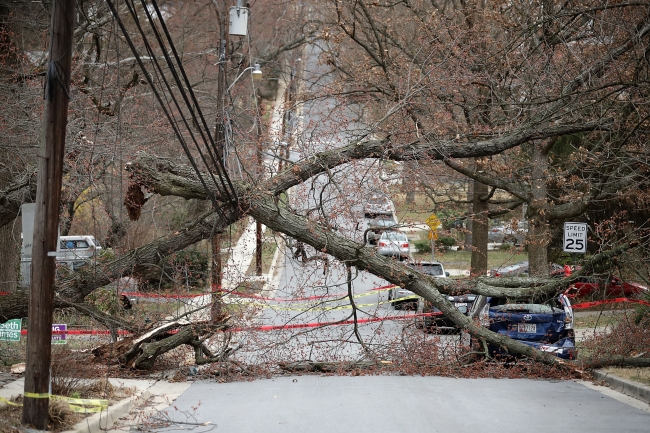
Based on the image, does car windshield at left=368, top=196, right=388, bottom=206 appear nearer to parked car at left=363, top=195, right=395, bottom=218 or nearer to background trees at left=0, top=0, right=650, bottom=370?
parked car at left=363, top=195, right=395, bottom=218

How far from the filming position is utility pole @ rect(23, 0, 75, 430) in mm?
7635

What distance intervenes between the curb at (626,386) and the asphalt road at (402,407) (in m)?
0.33

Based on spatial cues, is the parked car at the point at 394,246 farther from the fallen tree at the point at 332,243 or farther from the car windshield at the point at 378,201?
the car windshield at the point at 378,201

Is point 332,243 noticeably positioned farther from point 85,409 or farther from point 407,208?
point 407,208

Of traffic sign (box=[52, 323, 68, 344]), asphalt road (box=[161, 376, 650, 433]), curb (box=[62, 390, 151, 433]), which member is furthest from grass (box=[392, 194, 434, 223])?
traffic sign (box=[52, 323, 68, 344])

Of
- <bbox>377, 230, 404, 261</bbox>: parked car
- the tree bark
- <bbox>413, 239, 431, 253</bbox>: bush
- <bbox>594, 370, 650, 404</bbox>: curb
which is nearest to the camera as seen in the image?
<bbox>594, 370, 650, 404</bbox>: curb

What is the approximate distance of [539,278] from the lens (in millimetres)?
13648

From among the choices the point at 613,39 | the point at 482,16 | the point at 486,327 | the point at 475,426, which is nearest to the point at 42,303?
the point at 475,426

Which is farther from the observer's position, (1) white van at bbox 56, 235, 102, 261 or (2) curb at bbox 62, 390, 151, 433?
(1) white van at bbox 56, 235, 102, 261

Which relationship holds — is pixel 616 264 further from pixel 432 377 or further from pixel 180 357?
pixel 180 357

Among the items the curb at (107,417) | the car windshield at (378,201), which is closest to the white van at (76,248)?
the curb at (107,417)

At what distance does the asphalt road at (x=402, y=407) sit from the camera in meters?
8.79

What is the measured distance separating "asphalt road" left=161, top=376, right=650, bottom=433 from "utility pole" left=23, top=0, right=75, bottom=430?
5.88 ft

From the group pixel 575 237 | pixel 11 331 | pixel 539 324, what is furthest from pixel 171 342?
pixel 575 237
